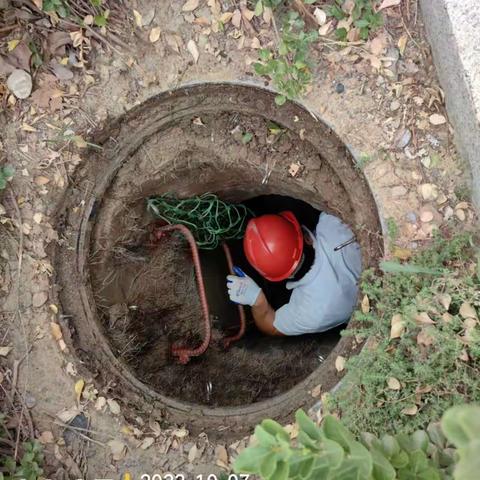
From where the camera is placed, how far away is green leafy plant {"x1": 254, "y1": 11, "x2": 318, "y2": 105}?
2.54 m

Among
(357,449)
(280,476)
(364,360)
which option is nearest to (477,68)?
(364,360)

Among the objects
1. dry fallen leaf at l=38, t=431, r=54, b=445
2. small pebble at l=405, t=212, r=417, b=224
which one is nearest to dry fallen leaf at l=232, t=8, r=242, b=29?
small pebble at l=405, t=212, r=417, b=224

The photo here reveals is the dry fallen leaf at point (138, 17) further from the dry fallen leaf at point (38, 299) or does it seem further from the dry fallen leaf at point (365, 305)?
the dry fallen leaf at point (365, 305)

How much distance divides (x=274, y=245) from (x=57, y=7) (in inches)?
72.8

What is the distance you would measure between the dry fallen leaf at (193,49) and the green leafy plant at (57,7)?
2.10 ft

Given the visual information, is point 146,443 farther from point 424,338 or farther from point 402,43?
point 402,43

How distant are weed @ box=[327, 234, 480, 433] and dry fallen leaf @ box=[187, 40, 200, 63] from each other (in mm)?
1347

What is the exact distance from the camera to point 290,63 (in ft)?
8.55

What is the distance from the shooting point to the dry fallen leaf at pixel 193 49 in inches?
110

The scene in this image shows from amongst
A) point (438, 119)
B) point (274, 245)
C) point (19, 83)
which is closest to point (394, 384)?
point (438, 119)

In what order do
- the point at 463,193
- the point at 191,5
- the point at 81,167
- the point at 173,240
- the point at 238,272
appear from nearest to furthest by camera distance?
the point at 463,193 → the point at 191,5 → the point at 81,167 → the point at 173,240 → the point at 238,272

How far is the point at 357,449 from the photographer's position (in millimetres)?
1406

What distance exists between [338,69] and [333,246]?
115cm

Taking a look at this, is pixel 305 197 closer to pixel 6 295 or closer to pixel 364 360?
pixel 364 360
